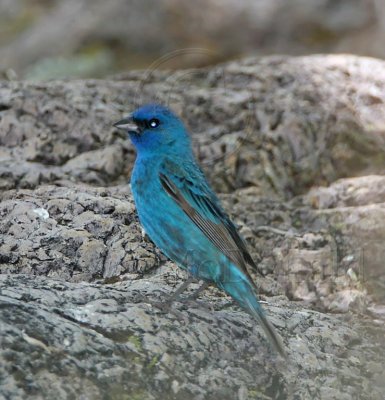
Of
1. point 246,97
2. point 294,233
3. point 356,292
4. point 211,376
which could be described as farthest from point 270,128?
point 211,376

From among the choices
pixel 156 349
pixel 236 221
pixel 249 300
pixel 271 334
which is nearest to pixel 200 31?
pixel 236 221

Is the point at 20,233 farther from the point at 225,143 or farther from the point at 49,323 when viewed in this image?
the point at 225,143

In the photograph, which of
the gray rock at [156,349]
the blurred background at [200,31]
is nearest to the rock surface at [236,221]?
the gray rock at [156,349]

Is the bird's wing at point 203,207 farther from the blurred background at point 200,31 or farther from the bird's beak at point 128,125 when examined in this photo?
the blurred background at point 200,31

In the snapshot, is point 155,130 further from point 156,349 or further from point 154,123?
point 156,349

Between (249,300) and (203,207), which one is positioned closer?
(249,300)

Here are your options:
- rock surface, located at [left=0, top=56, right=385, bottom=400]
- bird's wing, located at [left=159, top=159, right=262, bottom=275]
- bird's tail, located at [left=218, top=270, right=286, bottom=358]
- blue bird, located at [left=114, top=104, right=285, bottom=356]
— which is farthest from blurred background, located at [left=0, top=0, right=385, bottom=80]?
bird's tail, located at [left=218, top=270, right=286, bottom=358]

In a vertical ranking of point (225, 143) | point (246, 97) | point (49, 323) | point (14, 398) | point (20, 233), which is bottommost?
point (14, 398)

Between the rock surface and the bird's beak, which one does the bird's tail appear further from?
the bird's beak
